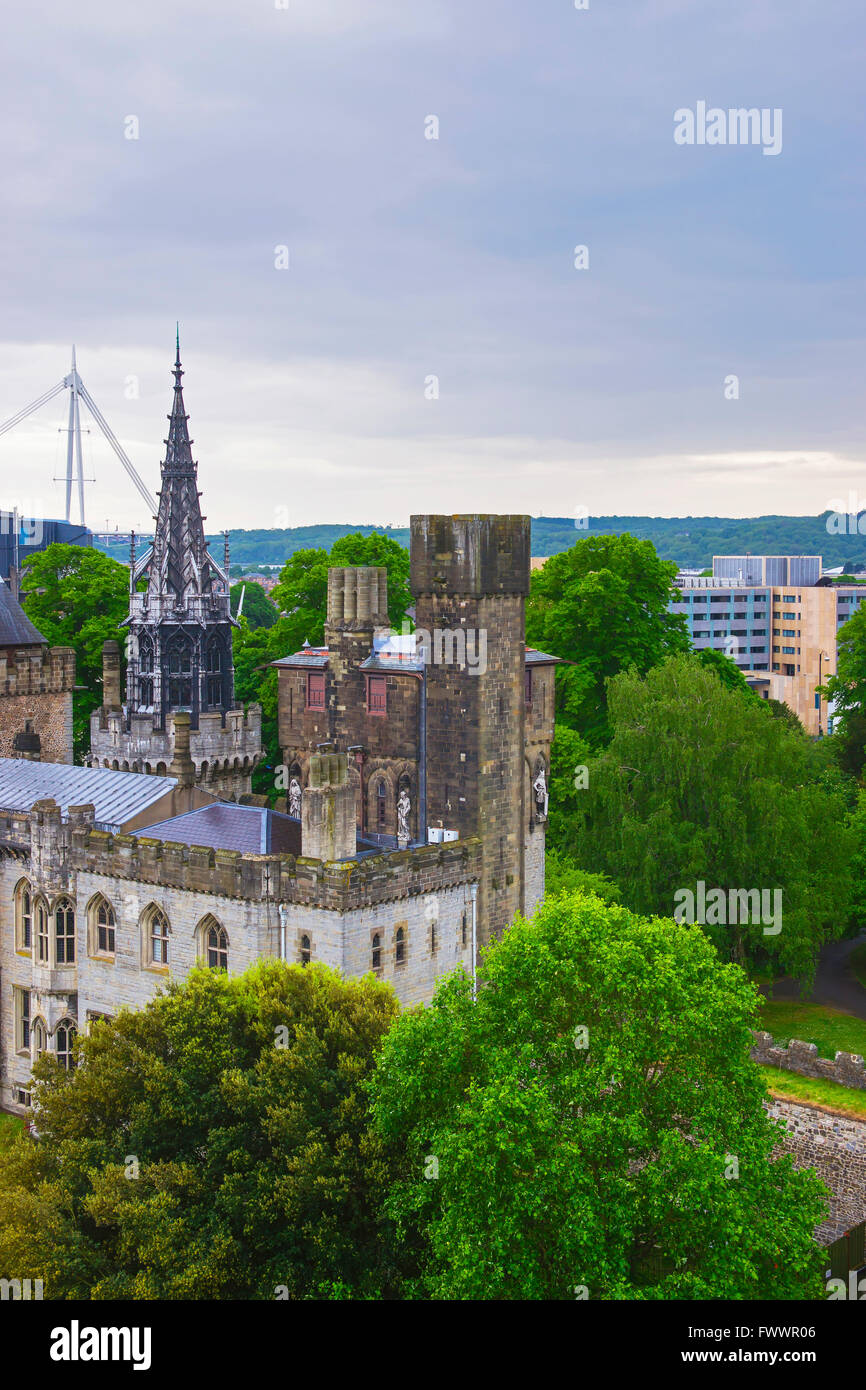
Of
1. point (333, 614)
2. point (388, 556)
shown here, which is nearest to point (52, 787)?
point (333, 614)

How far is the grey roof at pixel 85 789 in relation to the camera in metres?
45.2

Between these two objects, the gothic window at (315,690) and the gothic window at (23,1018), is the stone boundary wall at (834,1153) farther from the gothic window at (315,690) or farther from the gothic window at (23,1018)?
the gothic window at (23,1018)

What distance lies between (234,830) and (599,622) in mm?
33677

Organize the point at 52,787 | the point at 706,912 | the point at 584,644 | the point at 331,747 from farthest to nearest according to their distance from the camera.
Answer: the point at 584,644, the point at 706,912, the point at 52,787, the point at 331,747

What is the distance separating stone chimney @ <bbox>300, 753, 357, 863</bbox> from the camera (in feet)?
124

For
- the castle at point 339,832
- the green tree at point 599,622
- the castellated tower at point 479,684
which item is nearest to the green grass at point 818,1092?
the castle at point 339,832

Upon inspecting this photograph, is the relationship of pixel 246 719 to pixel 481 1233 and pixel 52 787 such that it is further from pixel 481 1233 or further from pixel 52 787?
pixel 481 1233

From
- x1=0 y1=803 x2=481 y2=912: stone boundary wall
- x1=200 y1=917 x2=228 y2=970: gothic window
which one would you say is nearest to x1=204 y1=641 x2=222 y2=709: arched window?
x1=0 y1=803 x2=481 y2=912: stone boundary wall

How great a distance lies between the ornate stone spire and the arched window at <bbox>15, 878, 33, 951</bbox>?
73.2 ft

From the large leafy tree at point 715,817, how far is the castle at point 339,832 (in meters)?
8.29

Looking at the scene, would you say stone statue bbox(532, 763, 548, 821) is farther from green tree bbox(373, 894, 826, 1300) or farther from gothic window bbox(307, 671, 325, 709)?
green tree bbox(373, 894, 826, 1300)

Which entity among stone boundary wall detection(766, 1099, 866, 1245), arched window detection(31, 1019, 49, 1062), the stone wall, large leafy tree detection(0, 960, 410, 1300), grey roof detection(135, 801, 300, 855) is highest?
the stone wall

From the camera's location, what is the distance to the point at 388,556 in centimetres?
7619
